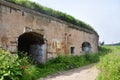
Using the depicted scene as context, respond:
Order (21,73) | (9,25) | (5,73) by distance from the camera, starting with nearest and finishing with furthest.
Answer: (5,73)
(21,73)
(9,25)

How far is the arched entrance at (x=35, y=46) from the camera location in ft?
48.5

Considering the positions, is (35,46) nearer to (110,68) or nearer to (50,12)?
(50,12)

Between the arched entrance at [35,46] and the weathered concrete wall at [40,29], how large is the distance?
34 centimetres

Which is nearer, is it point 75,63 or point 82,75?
point 82,75

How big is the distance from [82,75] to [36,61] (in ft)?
12.2

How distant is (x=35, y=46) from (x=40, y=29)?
1.39 m

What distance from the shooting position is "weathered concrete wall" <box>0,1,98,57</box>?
1158cm

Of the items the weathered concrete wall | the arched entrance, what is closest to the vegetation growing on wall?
the weathered concrete wall

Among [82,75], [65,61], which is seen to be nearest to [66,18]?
[65,61]

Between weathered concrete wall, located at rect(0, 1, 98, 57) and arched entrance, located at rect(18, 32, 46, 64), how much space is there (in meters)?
0.34

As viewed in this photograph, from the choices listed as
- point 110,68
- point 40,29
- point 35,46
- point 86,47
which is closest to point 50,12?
point 40,29

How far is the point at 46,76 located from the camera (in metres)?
12.1

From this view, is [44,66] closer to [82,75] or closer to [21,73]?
[82,75]

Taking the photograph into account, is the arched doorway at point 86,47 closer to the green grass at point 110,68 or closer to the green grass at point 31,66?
the green grass at point 31,66
